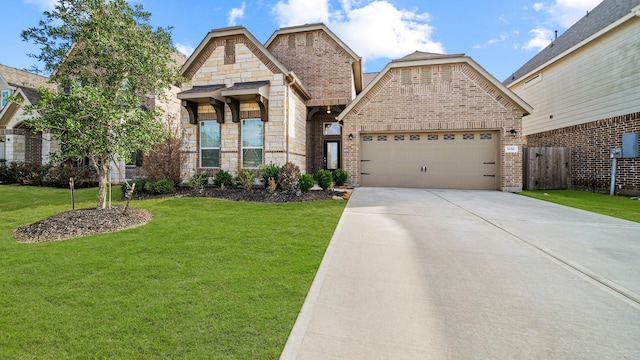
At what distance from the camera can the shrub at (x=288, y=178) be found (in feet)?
29.8

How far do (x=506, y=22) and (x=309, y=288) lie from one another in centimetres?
1483

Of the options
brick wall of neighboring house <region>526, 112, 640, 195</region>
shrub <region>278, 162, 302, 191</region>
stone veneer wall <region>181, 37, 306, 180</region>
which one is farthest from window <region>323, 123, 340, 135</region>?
brick wall of neighboring house <region>526, 112, 640, 195</region>

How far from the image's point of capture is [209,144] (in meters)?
11.4

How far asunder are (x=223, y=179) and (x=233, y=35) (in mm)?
6085

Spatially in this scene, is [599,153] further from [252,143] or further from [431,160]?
[252,143]

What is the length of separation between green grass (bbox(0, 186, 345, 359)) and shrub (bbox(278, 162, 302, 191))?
3.81m

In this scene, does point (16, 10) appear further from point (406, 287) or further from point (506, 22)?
point (506, 22)

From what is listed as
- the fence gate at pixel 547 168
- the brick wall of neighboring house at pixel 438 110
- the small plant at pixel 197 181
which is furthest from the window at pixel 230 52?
the fence gate at pixel 547 168

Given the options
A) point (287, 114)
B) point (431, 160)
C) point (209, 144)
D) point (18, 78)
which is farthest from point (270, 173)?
point (18, 78)

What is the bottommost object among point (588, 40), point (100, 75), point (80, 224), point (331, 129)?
point (80, 224)

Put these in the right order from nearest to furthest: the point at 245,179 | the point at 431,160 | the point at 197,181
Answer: the point at 245,179
the point at 197,181
the point at 431,160

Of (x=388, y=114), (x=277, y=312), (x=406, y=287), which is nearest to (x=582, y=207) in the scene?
(x=388, y=114)

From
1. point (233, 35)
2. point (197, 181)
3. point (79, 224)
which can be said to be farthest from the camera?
point (233, 35)

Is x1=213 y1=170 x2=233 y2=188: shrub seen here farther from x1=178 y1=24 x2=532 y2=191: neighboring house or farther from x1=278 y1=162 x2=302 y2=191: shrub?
x1=278 y1=162 x2=302 y2=191: shrub
